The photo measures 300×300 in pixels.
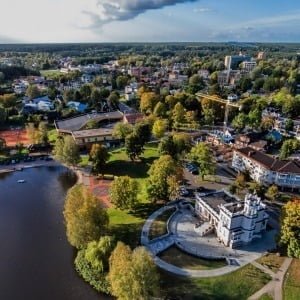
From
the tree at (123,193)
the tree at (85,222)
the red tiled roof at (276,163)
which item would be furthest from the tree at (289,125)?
the tree at (85,222)

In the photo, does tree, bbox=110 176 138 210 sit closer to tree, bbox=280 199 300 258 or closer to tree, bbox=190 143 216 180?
tree, bbox=190 143 216 180

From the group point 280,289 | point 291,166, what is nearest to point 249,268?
point 280,289

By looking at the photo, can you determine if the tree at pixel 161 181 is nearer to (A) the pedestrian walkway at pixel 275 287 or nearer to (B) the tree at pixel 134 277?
(B) the tree at pixel 134 277

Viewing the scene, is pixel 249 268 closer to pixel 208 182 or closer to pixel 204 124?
pixel 208 182

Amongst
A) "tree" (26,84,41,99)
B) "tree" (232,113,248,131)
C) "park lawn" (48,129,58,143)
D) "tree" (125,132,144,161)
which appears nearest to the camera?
"tree" (125,132,144,161)

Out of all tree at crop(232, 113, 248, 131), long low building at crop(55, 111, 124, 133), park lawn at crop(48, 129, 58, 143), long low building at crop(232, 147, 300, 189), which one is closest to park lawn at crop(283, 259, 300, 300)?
long low building at crop(232, 147, 300, 189)

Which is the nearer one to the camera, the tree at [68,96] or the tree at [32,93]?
the tree at [68,96]

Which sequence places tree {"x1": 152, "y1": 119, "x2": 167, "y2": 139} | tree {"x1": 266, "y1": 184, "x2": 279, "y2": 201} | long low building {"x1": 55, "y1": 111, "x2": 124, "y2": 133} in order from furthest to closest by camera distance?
1. long low building {"x1": 55, "y1": 111, "x2": 124, "y2": 133}
2. tree {"x1": 152, "y1": 119, "x2": 167, "y2": 139}
3. tree {"x1": 266, "y1": 184, "x2": 279, "y2": 201}

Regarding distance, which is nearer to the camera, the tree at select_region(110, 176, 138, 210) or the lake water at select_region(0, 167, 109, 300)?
the lake water at select_region(0, 167, 109, 300)
